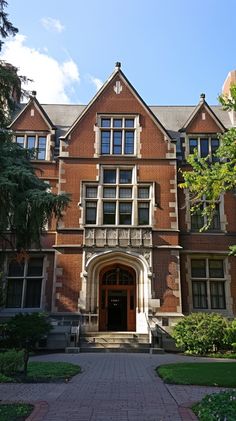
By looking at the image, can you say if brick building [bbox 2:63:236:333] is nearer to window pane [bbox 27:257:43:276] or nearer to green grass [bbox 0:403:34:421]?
window pane [bbox 27:257:43:276]

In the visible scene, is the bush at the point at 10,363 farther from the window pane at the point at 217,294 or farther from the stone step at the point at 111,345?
the window pane at the point at 217,294

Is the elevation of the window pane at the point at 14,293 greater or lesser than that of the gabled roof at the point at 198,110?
lesser

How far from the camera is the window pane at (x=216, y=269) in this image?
19.9 meters

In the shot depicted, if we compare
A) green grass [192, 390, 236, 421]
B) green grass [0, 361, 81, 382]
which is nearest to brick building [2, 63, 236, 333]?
green grass [0, 361, 81, 382]

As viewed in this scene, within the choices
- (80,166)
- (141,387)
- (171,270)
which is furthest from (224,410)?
(80,166)

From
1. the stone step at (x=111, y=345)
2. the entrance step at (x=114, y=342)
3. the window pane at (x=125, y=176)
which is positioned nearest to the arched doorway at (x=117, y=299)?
the entrance step at (x=114, y=342)

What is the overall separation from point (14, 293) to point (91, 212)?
562cm

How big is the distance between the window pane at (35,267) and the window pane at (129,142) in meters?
7.42

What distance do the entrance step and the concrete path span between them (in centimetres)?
503

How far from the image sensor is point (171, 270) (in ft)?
61.8

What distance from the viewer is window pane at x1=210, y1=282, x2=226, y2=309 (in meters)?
19.5

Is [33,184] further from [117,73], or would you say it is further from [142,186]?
[117,73]

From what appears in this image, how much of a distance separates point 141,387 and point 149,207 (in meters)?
12.4

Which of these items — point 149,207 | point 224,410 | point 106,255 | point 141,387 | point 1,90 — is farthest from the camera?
point 149,207
